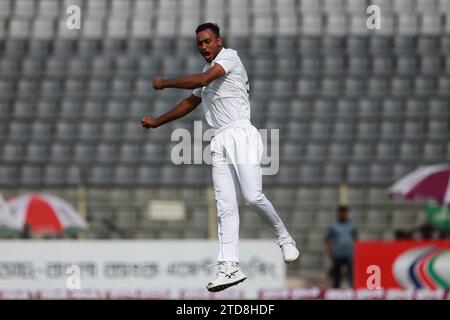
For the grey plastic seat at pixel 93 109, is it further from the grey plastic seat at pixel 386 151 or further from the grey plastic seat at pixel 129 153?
the grey plastic seat at pixel 386 151

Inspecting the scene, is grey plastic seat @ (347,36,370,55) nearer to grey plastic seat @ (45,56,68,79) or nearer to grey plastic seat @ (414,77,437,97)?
grey plastic seat @ (414,77,437,97)

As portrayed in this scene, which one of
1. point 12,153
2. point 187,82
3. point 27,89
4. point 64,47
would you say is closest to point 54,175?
point 12,153

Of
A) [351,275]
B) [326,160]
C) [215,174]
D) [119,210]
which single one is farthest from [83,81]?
[215,174]

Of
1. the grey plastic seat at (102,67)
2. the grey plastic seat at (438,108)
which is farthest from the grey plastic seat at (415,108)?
the grey plastic seat at (102,67)

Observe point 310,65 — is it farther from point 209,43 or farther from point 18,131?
point 209,43

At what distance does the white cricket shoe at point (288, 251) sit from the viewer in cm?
884

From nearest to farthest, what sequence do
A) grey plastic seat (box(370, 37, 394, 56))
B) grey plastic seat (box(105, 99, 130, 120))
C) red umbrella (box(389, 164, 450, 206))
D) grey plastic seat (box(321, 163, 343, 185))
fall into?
1. red umbrella (box(389, 164, 450, 206))
2. grey plastic seat (box(321, 163, 343, 185))
3. grey plastic seat (box(105, 99, 130, 120))
4. grey plastic seat (box(370, 37, 394, 56))

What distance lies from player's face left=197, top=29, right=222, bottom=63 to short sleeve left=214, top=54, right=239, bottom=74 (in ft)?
0.23

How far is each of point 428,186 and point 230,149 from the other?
29.0 ft

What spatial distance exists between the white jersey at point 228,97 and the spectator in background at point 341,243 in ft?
31.3

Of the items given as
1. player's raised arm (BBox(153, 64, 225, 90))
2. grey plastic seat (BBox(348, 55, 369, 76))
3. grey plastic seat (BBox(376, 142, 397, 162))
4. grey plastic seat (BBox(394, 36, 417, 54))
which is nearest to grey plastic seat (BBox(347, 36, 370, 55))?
grey plastic seat (BBox(348, 55, 369, 76))

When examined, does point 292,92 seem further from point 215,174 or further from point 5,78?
point 215,174

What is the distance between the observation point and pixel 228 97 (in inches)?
341

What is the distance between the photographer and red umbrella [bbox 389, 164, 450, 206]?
16922 millimetres
